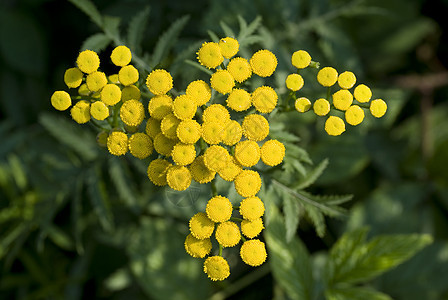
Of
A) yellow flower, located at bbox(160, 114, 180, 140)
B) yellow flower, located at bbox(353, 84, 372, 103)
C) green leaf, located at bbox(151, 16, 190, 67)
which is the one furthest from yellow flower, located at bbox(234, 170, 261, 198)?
green leaf, located at bbox(151, 16, 190, 67)

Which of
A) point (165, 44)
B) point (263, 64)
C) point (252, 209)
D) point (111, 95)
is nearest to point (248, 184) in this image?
point (252, 209)

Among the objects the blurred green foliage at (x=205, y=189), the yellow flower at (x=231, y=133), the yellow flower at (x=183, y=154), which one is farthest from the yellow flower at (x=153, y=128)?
the blurred green foliage at (x=205, y=189)

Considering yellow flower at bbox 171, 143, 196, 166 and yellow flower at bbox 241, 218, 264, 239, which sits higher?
yellow flower at bbox 171, 143, 196, 166

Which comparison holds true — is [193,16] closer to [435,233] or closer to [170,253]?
[170,253]

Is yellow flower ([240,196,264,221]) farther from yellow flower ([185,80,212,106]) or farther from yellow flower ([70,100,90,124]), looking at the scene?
yellow flower ([70,100,90,124])

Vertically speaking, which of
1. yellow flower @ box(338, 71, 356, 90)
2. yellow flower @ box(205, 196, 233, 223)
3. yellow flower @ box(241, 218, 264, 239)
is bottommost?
yellow flower @ box(241, 218, 264, 239)

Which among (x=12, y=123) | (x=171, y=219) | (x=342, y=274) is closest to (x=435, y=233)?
(x=342, y=274)

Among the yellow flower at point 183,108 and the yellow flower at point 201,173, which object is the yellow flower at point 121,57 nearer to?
the yellow flower at point 183,108
